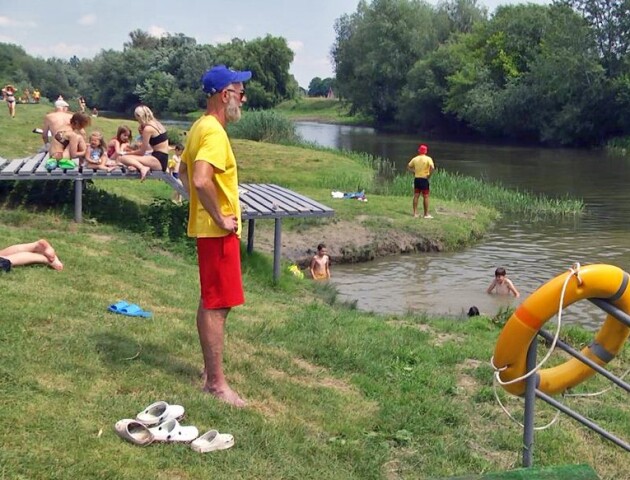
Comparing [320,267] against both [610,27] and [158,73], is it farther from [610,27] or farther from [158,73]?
[158,73]

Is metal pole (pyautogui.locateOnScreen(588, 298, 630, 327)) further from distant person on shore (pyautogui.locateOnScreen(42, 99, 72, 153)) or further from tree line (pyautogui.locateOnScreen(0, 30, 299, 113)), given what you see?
tree line (pyautogui.locateOnScreen(0, 30, 299, 113))

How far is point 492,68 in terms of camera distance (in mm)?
59719

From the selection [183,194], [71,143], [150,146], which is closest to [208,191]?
[183,194]

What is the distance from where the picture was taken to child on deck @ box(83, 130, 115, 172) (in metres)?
11.2

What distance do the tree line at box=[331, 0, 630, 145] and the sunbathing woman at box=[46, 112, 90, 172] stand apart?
42.3 meters

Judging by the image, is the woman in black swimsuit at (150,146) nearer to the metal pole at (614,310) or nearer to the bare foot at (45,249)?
the bare foot at (45,249)

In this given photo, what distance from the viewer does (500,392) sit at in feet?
20.5

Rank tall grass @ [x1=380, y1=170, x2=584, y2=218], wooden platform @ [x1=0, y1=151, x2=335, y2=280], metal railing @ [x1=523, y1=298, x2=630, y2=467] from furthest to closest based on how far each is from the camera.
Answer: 1. tall grass @ [x1=380, y1=170, x2=584, y2=218]
2. wooden platform @ [x1=0, y1=151, x2=335, y2=280]
3. metal railing @ [x1=523, y1=298, x2=630, y2=467]

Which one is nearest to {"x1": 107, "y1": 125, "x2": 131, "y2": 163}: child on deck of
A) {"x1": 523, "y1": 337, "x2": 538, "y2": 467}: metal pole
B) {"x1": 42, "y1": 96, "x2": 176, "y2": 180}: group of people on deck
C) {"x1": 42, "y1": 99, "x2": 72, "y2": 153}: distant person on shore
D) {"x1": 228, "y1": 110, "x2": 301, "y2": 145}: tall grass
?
{"x1": 42, "y1": 96, "x2": 176, "y2": 180}: group of people on deck

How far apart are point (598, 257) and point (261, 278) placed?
8.33m

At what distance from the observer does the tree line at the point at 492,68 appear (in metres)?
49.9

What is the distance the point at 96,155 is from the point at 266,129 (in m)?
25.1

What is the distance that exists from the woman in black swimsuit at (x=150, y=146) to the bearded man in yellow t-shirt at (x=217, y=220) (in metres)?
6.46

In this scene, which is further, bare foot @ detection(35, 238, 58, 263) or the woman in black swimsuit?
the woman in black swimsuit
